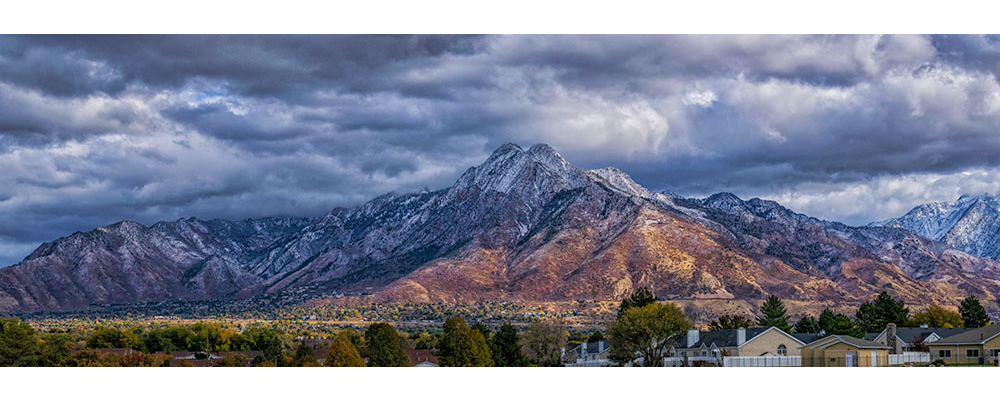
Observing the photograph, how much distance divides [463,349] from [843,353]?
3646cm

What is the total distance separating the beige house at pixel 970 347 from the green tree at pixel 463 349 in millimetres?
42098

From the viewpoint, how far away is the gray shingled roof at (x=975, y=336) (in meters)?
77.6

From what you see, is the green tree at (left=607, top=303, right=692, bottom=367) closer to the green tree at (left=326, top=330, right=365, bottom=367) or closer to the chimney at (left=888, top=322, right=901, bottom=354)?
the chimney at (left=888, top=322, right=901, bottom=354)

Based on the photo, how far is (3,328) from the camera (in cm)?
12219

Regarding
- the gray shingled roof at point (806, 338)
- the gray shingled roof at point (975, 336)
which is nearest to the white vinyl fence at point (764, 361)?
the gray shingled roof at point (806, 338)

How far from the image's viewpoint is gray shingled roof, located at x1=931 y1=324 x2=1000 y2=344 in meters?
77.6

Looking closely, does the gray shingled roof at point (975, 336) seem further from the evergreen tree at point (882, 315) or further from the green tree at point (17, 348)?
the green tree at point (17, 348)

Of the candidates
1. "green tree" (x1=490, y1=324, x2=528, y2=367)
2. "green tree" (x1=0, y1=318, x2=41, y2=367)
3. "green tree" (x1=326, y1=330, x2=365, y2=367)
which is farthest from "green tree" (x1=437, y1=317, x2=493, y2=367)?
"green tree" (x1=0, y1=318, x2=41, y2=367)

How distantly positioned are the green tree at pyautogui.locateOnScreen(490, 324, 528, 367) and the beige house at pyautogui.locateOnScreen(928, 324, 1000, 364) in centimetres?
4283

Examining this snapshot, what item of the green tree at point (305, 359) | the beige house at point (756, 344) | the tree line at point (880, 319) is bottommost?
the green tree at point (305, 359)
